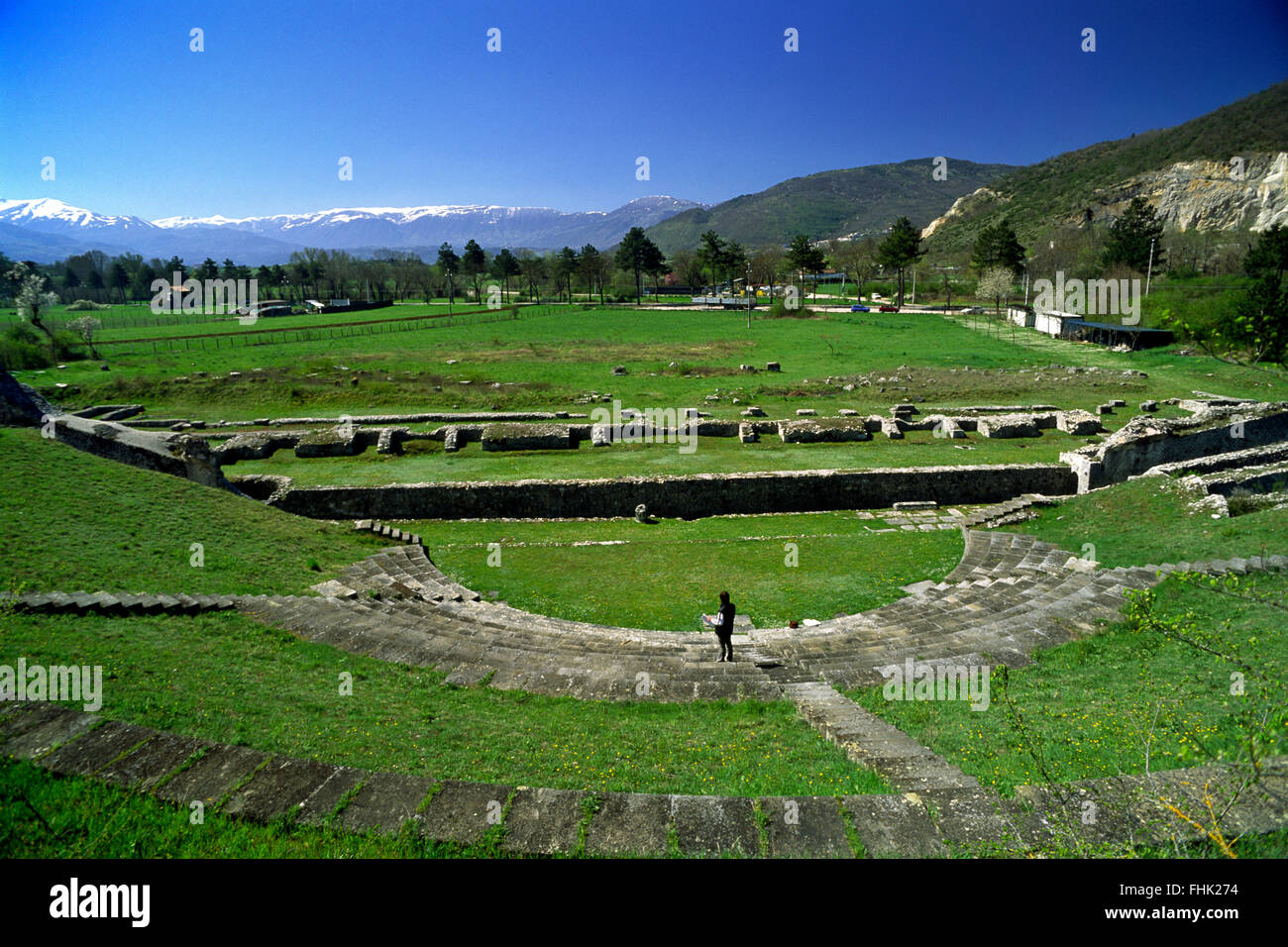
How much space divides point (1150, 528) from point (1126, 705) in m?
10.4

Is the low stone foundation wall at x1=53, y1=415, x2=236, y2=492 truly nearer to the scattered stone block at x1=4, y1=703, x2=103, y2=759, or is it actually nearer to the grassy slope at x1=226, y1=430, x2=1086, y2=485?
the grassy slope at x1=226, y1=430, x2=1086, y2=485

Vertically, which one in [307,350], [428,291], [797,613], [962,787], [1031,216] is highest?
[1031,216]

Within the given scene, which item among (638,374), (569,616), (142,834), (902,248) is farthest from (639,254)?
(142,834)

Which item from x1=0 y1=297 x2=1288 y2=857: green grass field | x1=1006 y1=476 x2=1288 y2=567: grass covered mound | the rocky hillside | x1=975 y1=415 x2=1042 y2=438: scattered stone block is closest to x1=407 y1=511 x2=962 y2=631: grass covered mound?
x1=0 y1=297 x2=1288 y2=857: green grass field

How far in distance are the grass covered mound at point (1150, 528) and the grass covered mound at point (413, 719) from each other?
10705 mm

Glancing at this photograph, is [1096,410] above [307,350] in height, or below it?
below

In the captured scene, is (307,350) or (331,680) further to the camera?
(307,350)

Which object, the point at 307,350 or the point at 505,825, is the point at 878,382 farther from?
the point at 307,350

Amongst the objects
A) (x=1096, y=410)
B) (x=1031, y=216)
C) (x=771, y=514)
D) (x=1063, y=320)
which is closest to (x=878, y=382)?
(x=1096, y=410)

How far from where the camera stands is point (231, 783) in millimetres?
5492

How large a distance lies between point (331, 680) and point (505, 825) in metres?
4.87

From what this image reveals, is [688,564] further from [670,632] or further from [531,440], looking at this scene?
[531,440]

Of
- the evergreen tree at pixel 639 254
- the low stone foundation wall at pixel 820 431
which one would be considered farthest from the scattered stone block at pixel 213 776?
the evergreen tree at pixel 639 254

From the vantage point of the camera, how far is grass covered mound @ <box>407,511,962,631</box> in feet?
47.1
